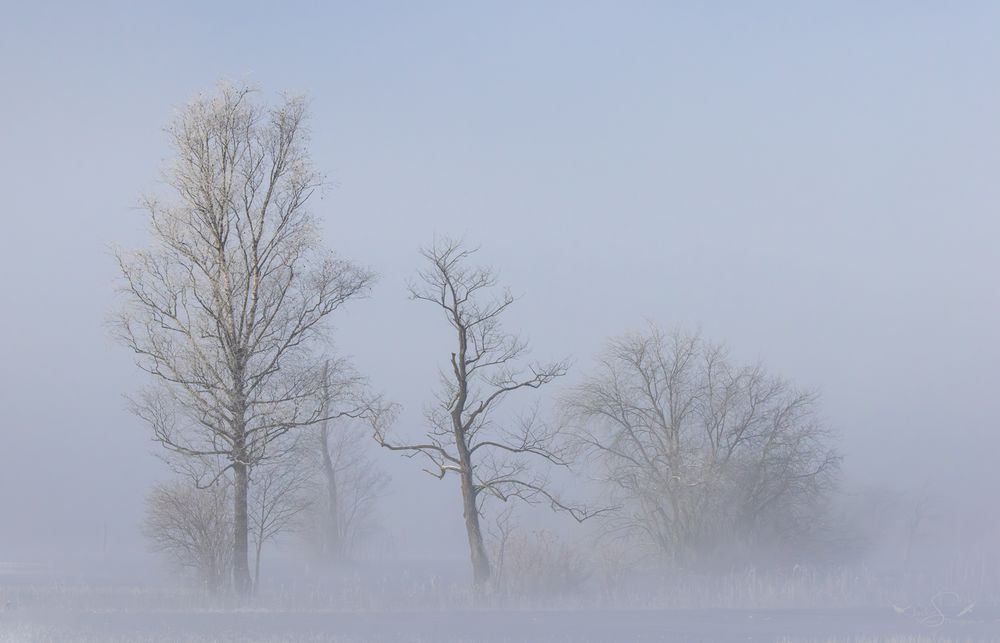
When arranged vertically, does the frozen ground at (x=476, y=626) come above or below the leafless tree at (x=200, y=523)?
below

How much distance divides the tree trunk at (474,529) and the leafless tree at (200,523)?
7237mm

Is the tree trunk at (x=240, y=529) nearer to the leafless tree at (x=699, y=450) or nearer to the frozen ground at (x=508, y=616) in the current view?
the frozen ground at (x=508, y=616)

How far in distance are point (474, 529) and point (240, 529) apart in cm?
635

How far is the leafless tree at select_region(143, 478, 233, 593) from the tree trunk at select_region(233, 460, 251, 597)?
3062mm

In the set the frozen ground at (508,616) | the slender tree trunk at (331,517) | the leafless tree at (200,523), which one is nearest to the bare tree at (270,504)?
the leafless tree at (200,523)

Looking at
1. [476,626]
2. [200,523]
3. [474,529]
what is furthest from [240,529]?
[476,626]

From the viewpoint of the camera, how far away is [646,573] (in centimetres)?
3812

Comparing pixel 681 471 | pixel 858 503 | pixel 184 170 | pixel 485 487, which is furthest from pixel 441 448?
pixel 858 503

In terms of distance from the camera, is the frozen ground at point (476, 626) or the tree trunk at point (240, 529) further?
the tree trunk at point (240, 529)

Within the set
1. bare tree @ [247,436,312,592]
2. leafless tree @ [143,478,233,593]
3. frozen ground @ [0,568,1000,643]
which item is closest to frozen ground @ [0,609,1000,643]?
frozen ground @ [0,568,1000,643]

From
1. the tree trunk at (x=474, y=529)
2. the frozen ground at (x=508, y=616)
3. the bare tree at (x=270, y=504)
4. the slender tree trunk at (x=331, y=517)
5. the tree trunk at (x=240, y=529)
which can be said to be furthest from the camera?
the slender tree trunk at (x=331, y=517)

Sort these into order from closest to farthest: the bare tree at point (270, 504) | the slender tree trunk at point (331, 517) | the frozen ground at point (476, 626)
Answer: the frozen ground at point (476, 626), the bare tree at point (270, 504), the slender tree trunk at point (331, 517)

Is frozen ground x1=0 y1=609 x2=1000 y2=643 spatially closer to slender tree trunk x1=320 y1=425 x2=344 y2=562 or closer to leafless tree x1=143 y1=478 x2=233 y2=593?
leafless tree x1=143 y1=478 x2=233 y2=593

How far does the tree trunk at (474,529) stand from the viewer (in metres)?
27.2
